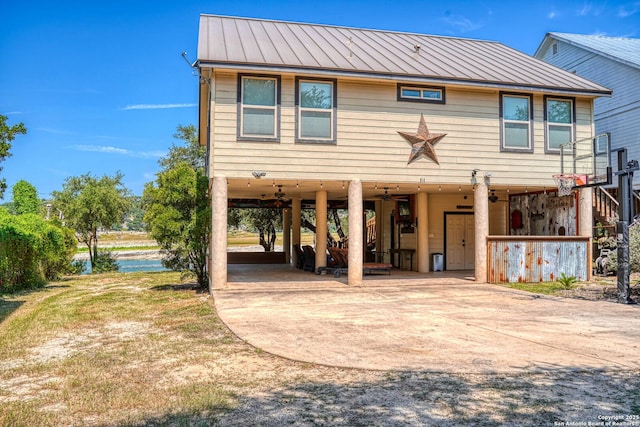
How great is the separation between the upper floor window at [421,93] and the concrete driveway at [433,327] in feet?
17.1

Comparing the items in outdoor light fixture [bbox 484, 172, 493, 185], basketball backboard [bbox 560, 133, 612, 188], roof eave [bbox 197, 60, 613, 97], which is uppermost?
roof eave [bbox 197, 60, 613, 97]

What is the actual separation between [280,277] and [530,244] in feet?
24.9

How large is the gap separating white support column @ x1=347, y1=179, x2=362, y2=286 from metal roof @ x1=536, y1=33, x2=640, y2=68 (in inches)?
587

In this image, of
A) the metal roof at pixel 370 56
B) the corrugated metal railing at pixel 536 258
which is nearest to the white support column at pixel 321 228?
the metal roof at pixel 370 56

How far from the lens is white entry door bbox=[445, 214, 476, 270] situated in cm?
1853

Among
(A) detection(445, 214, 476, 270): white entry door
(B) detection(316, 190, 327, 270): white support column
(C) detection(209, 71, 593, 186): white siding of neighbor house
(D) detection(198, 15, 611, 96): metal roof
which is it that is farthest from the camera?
(A) detection(445, 214, 476, 270): white entry door

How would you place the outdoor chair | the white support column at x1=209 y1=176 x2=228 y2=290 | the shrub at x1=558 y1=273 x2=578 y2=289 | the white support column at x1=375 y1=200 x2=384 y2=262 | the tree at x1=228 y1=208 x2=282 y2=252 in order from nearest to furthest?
1. the white support column at x1=209 y1=176 x2=228 y2=290
2. the shrub at x1=558 y1=273 x2=578 y2=289
3. the outdoor chair
4. the white support column at x1=375 y1=200 x2=384 y2=262
5. the tree at x1=228 y1=208 x2=282 y2=252

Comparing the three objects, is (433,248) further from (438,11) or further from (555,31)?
(555,31)

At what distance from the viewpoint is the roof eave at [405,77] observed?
11.8 metres

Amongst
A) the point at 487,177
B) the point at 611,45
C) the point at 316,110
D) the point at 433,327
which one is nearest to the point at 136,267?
the point at 316,110

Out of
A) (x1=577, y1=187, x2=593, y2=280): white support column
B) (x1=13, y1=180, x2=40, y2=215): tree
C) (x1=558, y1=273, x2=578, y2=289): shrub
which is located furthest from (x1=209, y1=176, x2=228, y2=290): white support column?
(x1=577, y1=187, x2=593, y2=280): white support column

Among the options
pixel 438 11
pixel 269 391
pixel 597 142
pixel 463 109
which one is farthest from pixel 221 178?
pixel 438 11

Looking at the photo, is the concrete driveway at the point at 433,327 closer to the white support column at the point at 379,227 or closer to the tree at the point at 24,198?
the white support column at the point at 379,227

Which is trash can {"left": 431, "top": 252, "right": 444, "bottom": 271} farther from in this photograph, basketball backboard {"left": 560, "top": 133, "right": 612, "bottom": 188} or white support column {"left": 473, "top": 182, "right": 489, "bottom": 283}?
basketball backboard {"left": 560, "top": 133, "right": 612, "bottom": 188}
